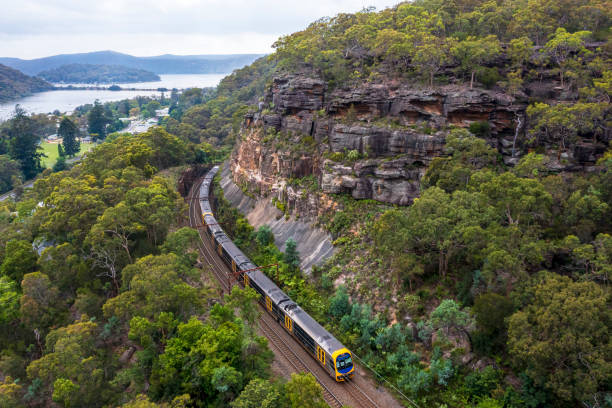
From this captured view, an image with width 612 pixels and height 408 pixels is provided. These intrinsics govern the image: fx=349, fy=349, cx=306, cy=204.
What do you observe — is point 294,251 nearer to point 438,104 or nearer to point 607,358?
point 438,104

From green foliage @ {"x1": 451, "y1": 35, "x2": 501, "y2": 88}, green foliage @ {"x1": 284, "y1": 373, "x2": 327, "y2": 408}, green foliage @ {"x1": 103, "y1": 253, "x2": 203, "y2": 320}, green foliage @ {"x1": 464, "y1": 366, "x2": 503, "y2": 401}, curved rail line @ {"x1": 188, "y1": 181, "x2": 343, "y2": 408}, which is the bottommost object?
curved rail line @ {"x1": 188, "y1": 181, "x2": 343, "y2": 408}

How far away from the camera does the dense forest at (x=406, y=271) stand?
20.0m

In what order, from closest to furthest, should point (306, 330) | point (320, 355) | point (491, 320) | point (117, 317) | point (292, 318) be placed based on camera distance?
point (491, 320) → point (320, 355) → point (117, 317) → point (306, 330) → point (292, 318)

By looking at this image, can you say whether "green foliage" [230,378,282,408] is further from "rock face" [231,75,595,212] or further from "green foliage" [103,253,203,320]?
"rock face" [231,75,595,212]

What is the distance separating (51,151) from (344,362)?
11386 centimetres

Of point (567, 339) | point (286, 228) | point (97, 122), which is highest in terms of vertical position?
point (97, 122)

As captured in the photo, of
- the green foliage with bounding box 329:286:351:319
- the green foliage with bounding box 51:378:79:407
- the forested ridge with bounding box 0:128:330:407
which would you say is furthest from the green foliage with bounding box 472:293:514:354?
the green foliage with bounding box 51:378:79:407

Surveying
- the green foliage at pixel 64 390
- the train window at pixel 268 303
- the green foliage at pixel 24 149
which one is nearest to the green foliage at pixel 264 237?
Result: the train window at pixel 268 303

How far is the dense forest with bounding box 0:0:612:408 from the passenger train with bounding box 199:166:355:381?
2.81 metres

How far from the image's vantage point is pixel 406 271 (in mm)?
27328

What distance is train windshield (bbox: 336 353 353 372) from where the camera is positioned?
24.0 metres

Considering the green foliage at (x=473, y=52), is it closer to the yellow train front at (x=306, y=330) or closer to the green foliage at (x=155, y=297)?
the yellow train front at (x=306, y=330)

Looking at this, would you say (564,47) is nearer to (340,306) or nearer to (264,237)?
(340,306)

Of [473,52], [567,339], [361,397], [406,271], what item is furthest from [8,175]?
[567,339]
